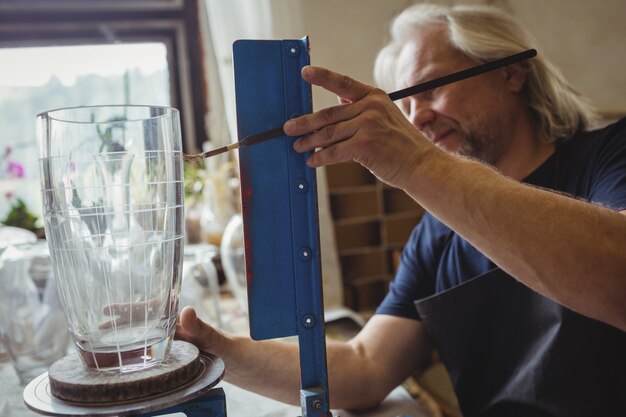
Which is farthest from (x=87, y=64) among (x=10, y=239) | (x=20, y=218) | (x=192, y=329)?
(x=192, y=329)

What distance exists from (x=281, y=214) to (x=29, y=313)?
0.77 m

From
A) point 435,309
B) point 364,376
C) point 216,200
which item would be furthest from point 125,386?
point 216,200

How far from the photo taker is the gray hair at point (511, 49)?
138 centimetres

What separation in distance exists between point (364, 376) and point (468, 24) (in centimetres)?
82

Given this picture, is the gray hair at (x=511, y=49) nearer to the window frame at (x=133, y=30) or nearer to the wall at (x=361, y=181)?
the wall at (x=361, y=181)

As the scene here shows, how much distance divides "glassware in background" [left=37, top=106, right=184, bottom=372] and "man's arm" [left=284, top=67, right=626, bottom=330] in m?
0.19

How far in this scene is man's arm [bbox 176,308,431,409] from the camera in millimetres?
984

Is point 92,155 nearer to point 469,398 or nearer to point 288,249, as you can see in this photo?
point 288,249

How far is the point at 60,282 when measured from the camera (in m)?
0.70

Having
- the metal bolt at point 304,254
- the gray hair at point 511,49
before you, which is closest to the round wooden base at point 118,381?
the metal bolt at point 304,254

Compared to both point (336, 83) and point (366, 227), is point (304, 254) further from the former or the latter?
point (366, 227)

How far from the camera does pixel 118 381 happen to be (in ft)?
1.97

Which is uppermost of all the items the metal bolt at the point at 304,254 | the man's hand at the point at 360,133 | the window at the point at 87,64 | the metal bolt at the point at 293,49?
the window at the point at 87,64

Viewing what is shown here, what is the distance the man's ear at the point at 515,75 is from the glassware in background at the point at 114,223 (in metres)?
0.97
